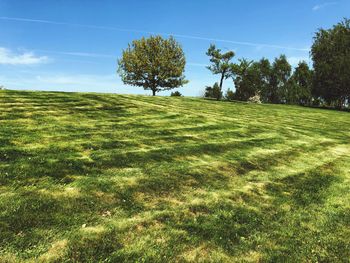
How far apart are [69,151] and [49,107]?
8053mm

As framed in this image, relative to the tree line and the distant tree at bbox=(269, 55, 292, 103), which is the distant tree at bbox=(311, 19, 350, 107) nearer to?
the tree line

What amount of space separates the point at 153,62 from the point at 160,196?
→ 152 ft

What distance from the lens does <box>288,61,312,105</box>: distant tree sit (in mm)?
80750

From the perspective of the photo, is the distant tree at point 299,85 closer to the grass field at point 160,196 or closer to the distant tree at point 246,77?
the distant tree at point 246,77

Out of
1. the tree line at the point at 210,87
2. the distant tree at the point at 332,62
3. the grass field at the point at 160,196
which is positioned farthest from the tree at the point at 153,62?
the grass field at the point at 160,196

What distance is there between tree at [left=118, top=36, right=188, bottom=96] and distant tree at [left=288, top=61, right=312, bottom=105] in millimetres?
41022

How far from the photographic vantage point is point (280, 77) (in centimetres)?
8988

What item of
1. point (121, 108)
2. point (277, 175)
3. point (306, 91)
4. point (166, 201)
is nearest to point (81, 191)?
point (166, 201)

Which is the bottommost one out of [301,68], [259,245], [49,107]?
[259,245]

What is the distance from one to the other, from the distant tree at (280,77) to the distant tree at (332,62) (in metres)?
31.3

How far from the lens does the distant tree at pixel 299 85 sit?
80.8m

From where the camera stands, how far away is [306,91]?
77.8 m

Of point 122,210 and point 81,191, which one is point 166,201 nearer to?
point 122,210

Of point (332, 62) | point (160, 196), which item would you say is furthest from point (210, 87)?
point (160, 196)
